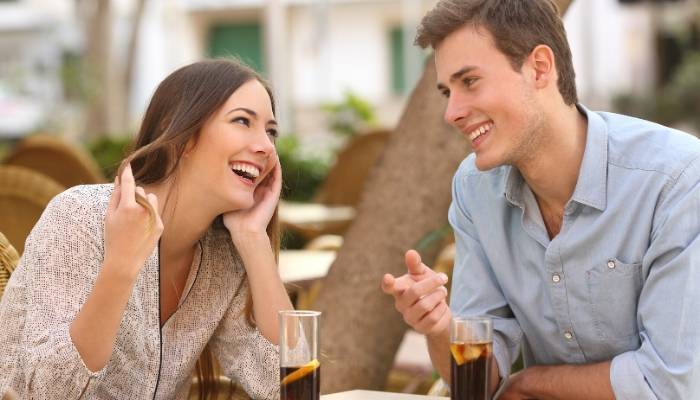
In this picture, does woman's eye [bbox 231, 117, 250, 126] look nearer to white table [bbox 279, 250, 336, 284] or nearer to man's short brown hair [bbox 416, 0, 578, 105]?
man's short brown hair [bbox 416, 0, 578, 105]

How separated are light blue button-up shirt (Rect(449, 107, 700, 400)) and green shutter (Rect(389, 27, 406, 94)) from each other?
945 inches

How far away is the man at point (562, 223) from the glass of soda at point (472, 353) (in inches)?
8.9

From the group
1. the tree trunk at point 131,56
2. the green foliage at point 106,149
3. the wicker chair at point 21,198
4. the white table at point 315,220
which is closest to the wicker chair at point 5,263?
the wicker chair at point 21,198

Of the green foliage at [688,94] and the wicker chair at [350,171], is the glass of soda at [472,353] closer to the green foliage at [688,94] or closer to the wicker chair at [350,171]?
the wicker chair at [350,171]

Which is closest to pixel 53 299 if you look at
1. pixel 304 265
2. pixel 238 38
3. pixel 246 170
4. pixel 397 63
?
pixel 246 170

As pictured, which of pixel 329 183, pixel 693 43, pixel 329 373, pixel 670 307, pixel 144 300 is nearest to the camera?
pixel 670 307

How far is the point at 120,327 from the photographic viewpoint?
2363 mm

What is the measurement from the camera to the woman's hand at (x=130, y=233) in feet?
6.81

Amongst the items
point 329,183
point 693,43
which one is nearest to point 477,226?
point 329,183

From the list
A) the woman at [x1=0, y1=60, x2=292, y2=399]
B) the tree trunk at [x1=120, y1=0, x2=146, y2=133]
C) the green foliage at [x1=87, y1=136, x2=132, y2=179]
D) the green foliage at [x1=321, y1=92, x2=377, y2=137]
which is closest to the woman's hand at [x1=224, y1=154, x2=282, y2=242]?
the woman at [x1=0, y1=60, x2=292, y2=399]

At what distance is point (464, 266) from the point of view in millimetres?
2586

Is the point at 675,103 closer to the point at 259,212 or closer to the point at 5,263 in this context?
the point at 259,212

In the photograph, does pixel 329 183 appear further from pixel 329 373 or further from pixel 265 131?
pixel 265 131

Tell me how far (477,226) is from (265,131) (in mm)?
510
